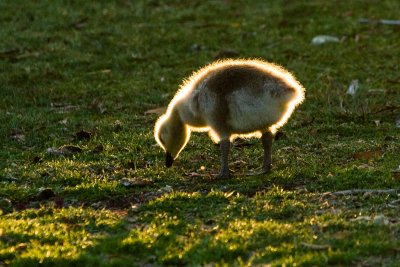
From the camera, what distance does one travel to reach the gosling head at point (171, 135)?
12.5 m

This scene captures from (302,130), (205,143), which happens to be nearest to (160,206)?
(205,143)

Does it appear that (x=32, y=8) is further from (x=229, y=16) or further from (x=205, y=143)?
(x=205, y=143)

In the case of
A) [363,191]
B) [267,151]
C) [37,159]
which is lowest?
[37,159]

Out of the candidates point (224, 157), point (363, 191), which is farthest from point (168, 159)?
point (363, 191)

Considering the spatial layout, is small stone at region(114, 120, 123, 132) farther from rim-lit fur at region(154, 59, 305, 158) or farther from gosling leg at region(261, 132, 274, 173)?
gosling leg at region(261, 132, 274, 173)

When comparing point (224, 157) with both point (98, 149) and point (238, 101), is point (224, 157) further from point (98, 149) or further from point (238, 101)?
point (98, 149)

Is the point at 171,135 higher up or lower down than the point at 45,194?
higher up

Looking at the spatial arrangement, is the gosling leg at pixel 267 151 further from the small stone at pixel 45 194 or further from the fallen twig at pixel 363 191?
the small stone at pixel 45 194

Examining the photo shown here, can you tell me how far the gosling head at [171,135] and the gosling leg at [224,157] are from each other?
1.12 meters

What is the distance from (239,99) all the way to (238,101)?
31 mm

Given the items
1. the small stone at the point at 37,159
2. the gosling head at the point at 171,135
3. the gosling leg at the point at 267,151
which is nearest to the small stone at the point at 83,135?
the small stone at the point at 37,159

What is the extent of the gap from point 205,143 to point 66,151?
2.41 metres

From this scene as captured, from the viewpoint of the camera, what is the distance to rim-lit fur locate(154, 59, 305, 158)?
11031 mm

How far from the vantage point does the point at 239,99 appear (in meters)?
11.1
